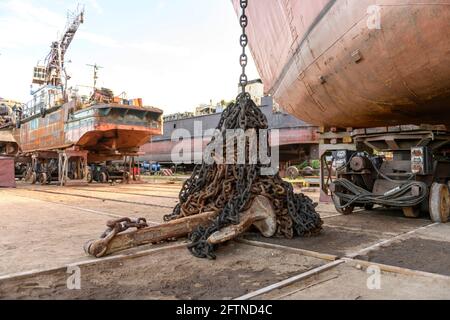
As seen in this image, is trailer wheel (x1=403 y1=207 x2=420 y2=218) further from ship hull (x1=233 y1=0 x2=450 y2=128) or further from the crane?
the crane

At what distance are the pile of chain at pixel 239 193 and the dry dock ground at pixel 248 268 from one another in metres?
0.20

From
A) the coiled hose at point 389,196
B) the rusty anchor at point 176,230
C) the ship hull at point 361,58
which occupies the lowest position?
the rusty anchor at point 176,230

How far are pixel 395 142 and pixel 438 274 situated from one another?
10.3 feet

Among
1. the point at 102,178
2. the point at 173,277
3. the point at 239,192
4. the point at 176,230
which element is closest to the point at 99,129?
the point at 102,178

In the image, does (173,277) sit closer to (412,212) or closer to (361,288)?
(361,288)

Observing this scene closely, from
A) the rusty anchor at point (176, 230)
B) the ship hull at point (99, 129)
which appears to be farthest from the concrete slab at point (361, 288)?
the ship hull at point (99, 129)

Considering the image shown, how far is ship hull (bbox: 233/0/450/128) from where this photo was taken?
10.3 ft

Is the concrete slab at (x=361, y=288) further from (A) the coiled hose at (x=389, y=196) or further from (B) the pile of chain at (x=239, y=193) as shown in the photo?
(A) the coiled hose at (x=389, y=196)

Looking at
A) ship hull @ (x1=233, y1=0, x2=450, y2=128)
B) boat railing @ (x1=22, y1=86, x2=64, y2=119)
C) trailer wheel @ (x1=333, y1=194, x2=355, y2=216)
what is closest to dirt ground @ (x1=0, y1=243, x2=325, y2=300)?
ship hull @ (x1=233, y1=0, x2=450, y2=128)

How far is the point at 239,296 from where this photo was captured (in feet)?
6.53

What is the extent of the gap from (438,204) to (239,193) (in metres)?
2.87

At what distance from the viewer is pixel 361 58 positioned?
3.77 metres

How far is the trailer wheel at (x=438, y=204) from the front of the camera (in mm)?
4513
